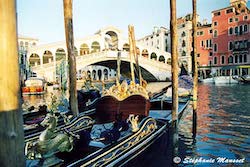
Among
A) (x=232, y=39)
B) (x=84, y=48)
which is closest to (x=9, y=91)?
(x=232, y=39)

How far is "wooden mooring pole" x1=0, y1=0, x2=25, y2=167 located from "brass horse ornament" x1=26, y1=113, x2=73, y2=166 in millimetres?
2154

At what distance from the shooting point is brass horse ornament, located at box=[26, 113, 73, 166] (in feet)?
10.3

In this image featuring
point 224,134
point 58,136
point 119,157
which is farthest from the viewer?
point 224,134

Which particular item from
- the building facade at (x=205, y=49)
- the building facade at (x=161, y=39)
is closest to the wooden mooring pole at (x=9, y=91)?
the building facade at (x=205, y=49)

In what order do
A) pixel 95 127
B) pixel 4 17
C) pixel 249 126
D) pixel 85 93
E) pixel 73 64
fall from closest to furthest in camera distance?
pixel 4 17 → pixel 95 127 → pixel 73 64 → pixel 249 126 → pixel 85 93

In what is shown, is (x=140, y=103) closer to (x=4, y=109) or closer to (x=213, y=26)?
(x=4, y=109)

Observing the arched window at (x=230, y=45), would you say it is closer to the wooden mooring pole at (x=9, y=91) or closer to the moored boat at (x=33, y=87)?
the moored boat at (x=33, y=87)

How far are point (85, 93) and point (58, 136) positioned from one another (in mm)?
6406

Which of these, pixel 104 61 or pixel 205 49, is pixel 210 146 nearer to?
pixel 104 61

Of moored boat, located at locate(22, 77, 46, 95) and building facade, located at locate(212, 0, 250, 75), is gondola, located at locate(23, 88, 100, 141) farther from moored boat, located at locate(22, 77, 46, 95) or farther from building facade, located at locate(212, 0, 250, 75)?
building facade, located at locate(212, 0, 250, 75)

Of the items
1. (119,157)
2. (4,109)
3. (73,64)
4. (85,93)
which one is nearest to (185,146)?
(119,157)

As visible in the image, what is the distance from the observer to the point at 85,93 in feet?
31.5

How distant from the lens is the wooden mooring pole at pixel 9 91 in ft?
3.32

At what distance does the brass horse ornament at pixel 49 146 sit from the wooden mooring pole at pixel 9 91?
215 centimetres
